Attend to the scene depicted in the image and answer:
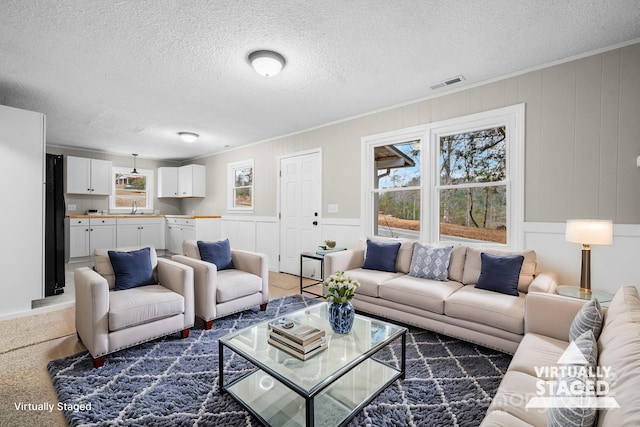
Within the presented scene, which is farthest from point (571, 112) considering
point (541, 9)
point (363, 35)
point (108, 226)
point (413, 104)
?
point (108, 226)

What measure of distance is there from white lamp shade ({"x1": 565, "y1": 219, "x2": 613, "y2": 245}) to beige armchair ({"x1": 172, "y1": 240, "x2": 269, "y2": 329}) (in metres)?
2.87

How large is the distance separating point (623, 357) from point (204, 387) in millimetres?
2112

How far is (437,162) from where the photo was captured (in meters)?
3.61

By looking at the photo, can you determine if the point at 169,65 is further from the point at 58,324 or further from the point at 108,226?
the point at 108,226

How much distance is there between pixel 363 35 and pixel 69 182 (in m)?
6.72

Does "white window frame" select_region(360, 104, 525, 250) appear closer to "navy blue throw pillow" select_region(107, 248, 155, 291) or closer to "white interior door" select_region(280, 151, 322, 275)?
"white interior door" select_region(280, 151, 322, 275)

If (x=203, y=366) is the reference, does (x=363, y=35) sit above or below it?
above

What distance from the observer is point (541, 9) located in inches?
80.9

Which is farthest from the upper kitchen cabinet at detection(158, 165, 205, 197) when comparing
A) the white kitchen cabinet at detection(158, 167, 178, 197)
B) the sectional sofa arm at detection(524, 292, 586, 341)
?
the sectional sofa arm at detection(524, 292, 586, 341)

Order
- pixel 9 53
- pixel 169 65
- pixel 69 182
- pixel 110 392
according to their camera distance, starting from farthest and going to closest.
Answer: pixel 69 182 → pixel 169 65 → pixel 9 53 → pixel 110 392

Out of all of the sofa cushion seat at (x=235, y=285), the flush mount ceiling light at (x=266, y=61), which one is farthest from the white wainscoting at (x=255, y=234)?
the flush mount ceiling light at (x=266, y=61)

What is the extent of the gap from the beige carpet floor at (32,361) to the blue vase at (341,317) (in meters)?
1.61

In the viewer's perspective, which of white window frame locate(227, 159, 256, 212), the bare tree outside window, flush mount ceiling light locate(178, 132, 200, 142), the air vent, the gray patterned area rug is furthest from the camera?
white window frame locate(227, 159, 256, 212)

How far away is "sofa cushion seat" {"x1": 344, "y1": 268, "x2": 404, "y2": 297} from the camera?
306 centimetres
